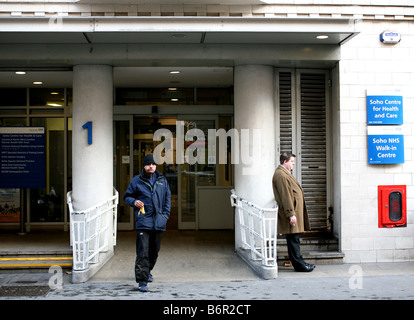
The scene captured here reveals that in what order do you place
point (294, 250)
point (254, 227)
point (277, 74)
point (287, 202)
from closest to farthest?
point (287, 202) < point (294, 250) < point (254, 227) < point (277, 74)

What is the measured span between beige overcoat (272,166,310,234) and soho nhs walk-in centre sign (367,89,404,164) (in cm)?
170

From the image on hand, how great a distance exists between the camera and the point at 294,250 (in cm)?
808

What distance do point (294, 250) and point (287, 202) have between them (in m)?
0.78

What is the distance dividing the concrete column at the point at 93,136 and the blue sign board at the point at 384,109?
4.55 m

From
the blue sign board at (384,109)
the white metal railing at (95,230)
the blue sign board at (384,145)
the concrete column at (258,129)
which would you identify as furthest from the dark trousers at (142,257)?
the blue sign board at (384,109)

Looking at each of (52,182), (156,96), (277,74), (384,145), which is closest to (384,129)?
(384,145)

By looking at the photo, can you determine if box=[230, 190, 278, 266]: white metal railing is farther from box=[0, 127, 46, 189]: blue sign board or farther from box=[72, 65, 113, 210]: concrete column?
box=[0, 127, 46, 189]: blue sign board

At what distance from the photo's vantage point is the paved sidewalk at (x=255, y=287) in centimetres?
672

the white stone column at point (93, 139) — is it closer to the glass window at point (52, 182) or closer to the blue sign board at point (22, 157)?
the blue sign board at point (22, 157)

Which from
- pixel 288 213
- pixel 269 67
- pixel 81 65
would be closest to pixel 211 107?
pixel 269 67

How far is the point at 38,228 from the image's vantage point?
11516mm

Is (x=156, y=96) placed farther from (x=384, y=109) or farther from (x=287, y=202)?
(x=384, y=109)

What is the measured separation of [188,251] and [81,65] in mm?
3807
